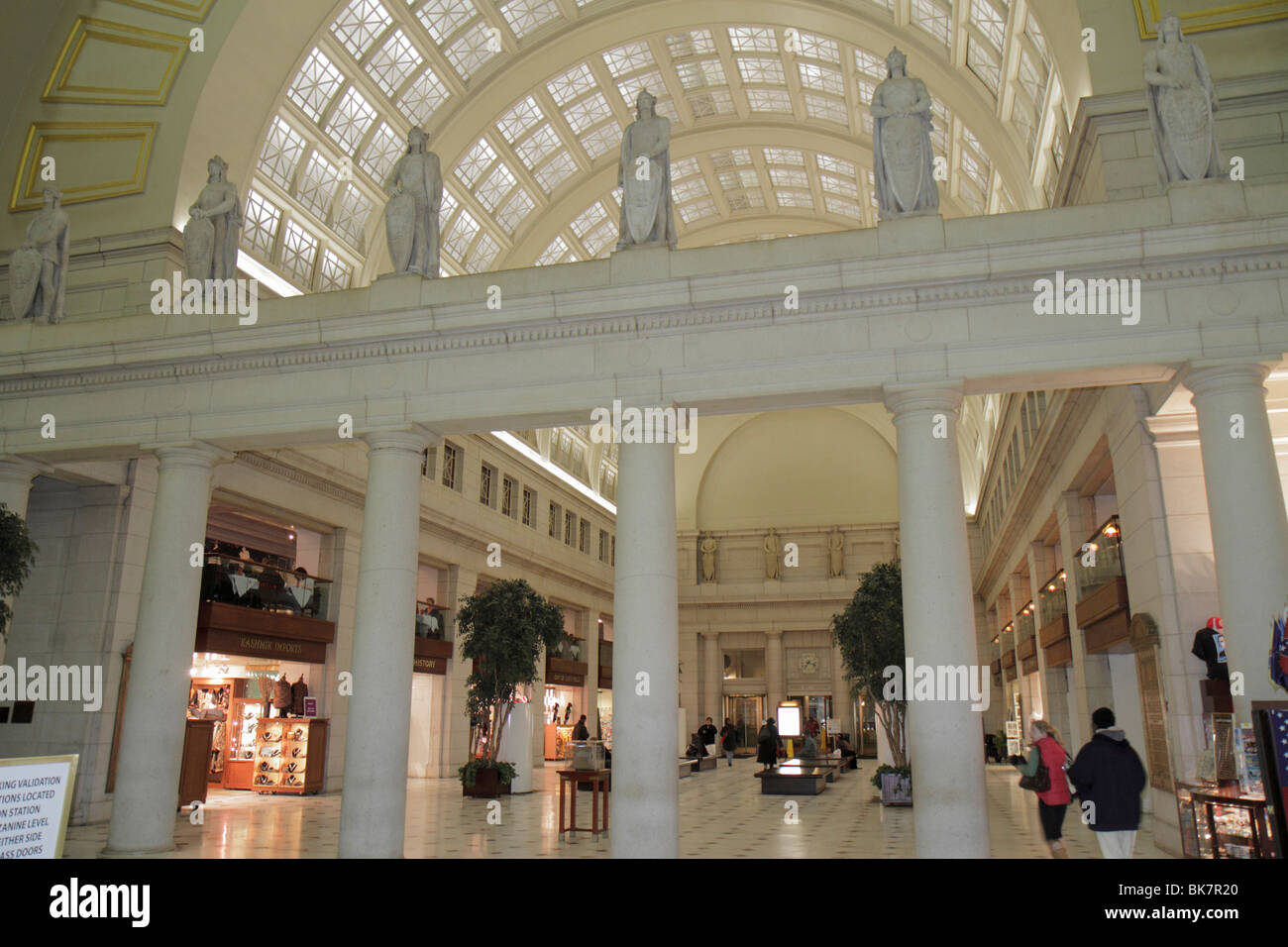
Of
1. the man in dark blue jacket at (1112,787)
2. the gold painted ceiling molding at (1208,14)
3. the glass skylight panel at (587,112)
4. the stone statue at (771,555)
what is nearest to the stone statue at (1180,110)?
the gold painted ceiling molding at (1208,14)

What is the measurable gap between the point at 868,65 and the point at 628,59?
6.08m

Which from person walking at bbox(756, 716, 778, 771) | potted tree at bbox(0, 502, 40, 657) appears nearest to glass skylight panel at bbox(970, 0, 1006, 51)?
person walking at bbox(756, 716, 778, 771)

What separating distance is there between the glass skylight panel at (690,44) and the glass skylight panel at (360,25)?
725 centimetres

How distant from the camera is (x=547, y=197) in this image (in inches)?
1073

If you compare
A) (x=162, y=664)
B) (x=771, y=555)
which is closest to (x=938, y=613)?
(x=162, y=664)

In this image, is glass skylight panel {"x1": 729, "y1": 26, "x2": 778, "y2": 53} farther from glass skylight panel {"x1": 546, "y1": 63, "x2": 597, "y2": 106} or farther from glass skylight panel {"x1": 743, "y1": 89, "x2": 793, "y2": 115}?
glass skylight panel {"x1": 546, "y1": 63, "x2": 597, "y2": 106}

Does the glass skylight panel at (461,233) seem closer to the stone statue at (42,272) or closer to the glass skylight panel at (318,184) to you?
the glass skylight panel at (318,184)

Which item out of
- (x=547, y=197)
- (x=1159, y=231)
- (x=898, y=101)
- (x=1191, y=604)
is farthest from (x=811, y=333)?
(x=547, y=197)

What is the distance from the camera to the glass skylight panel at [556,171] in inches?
1042
